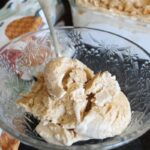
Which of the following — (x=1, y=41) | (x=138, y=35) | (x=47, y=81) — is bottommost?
(x=138, y=35)

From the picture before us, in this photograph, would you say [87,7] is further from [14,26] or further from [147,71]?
[147,71]

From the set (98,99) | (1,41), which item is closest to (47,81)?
(98,99)

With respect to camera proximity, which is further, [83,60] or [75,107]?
[83,60]
